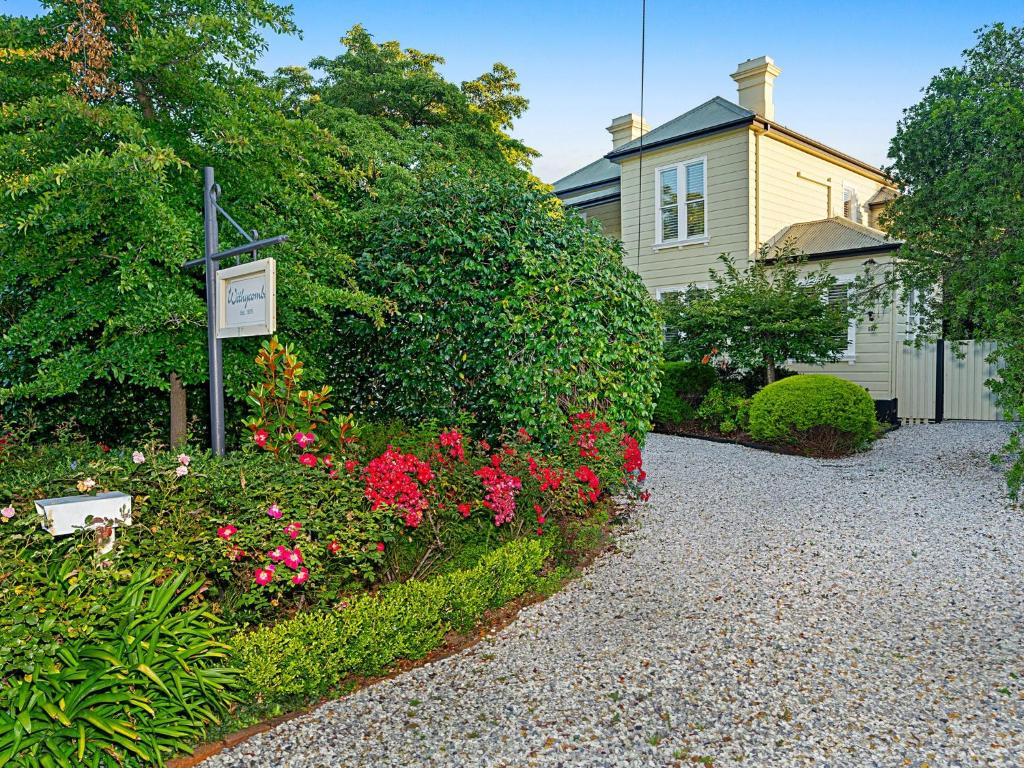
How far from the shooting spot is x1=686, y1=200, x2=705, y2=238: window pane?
1529 cm

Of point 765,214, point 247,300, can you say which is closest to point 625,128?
point 765,214

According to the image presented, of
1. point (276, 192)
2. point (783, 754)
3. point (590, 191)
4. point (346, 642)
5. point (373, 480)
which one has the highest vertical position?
point (590, 191)

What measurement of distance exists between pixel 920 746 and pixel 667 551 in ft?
8.86

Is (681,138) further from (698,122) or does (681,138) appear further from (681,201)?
(681,201)

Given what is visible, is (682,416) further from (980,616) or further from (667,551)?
(980,616)

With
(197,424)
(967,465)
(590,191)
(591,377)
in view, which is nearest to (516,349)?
(591,377)

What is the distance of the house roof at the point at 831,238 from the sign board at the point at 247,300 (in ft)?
38.0

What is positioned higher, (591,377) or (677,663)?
(591,377)

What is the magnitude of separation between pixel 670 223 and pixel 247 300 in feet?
43.9

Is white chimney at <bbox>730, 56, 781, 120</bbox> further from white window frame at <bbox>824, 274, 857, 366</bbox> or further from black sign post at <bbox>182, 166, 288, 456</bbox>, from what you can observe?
black sign post at <bbox>182, 166, 288, 456</bbox>

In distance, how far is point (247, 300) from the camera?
376 cm

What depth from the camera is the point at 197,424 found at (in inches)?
269

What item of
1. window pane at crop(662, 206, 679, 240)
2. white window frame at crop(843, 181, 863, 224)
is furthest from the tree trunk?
white window frame at crop(843, 181, 863, 224)

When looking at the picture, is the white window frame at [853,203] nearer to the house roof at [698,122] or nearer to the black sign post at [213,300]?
the house roof at [698,122]
